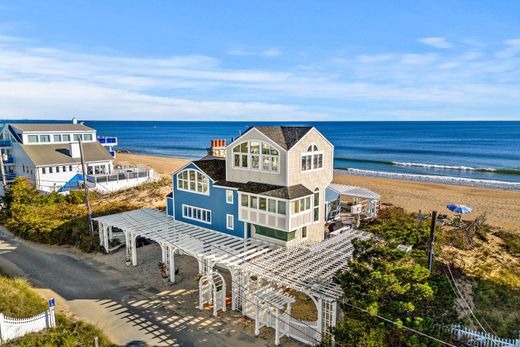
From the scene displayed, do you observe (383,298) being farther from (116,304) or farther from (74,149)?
(74,149)

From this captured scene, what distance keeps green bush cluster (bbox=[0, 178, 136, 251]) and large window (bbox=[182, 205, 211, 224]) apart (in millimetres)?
7386

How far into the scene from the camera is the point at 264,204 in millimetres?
19219

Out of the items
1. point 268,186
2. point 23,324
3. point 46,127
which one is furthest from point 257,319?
point 46,127

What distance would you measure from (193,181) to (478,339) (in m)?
16.8

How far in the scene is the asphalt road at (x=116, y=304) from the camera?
1566cm

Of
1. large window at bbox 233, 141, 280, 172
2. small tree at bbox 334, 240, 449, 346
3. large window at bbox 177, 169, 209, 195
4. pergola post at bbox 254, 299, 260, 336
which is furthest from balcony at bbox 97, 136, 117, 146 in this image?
small tree at bbox 334, 240, 449, 346

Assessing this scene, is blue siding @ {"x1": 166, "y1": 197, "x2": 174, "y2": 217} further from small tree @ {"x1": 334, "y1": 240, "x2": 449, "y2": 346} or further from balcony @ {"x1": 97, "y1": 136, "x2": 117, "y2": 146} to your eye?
balcony @ {"x1": 97, "y1": 136, "x2": 117, "y2": 146}

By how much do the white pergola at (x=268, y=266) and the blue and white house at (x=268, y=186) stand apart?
0.98m

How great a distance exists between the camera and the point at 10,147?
43.5 meters

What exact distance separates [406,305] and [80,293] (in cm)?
1658

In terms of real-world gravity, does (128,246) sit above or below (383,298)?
below

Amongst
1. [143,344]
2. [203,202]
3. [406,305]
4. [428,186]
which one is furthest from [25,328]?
[428,186]

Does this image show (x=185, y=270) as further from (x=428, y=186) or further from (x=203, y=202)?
(x=428, y=186)

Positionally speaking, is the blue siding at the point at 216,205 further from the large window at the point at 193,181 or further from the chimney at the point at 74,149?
the chimney at the point at 74,149
